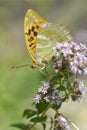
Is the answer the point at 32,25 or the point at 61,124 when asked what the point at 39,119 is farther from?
the point at 32,25

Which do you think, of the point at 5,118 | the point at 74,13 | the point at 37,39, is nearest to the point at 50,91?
the point at 37,39

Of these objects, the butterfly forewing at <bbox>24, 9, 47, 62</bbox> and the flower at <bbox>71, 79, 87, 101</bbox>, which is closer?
the flower at <bbox>71, 79, 87, 101</bbox>

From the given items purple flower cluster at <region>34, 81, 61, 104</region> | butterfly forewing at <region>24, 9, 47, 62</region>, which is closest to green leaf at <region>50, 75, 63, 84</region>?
purple flower cluster at <region>34, 81, 61, 104</region>

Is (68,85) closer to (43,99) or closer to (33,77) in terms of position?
(43,99)

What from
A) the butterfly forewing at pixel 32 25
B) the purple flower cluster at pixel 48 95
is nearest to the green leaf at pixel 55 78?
the purple flower cluster at pixel 48 95

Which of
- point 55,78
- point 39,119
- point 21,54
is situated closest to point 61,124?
point 39,119

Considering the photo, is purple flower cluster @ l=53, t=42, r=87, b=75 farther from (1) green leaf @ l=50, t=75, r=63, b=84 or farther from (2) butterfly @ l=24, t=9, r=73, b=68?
(2) butterfly @ l=24, t=9, r=73, b=68
